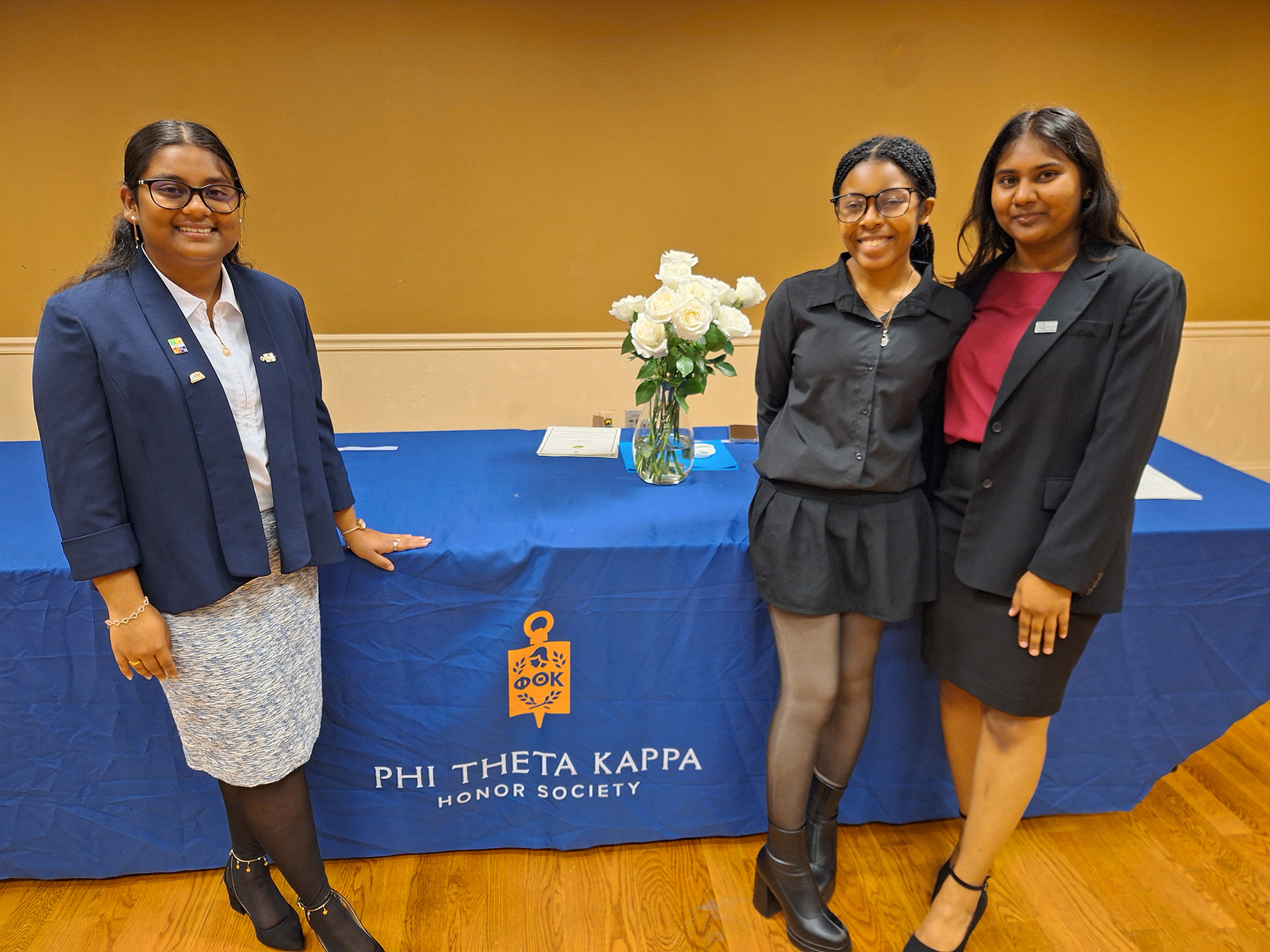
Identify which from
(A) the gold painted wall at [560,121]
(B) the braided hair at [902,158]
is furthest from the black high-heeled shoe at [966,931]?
(A) the gold painted wall at [560,121]

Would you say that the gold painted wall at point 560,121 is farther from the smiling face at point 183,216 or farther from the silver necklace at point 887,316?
the smiling face at point 183,216

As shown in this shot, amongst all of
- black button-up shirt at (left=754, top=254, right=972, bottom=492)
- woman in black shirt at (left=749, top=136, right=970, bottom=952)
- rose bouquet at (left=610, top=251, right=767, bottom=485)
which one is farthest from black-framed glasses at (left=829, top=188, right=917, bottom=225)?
rose bouquet at (left=610, top=251, right=767, bottom=485)

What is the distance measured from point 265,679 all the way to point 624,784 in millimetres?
826

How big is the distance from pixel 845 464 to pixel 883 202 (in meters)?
0.43

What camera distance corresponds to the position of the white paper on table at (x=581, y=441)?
83.1 inches

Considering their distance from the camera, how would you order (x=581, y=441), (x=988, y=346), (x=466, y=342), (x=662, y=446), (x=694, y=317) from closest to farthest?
1. (x=988, y=346)
2. (x=694, y=317)
3. (x=662, y=446)
4. (x=581, y=441)
5. (x=466, y=342)

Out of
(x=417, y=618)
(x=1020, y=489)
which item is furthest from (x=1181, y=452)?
(x=417, y=618)

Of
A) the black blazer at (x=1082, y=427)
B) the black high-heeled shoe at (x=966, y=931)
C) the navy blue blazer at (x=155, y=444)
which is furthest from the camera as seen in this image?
the black high-heeled shoe at (x=966, y=931)

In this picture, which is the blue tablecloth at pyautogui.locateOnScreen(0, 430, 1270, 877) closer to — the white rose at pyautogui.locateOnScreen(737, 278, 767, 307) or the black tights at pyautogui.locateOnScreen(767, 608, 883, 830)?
the black tights at pyautogui.locateOnScreen(767, 608, 883, 830)

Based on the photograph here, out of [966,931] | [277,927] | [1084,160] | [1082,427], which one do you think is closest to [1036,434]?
[1082,427]

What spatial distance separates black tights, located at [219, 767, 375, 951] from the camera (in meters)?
1.34

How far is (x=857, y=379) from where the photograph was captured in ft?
4.29

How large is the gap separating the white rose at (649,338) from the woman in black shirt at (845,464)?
248mm

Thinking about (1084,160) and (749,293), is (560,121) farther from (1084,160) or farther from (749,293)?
(1084,160)
